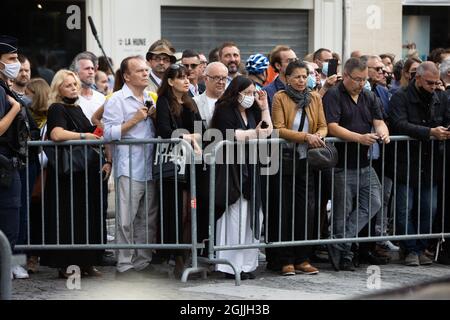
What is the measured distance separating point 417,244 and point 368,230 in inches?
24.0

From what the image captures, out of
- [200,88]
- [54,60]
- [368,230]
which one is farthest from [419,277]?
[54,60]

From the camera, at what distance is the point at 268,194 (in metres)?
9.07

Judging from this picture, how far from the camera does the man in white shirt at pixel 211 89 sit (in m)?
8.94

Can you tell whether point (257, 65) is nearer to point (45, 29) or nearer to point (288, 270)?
point (288, 270)

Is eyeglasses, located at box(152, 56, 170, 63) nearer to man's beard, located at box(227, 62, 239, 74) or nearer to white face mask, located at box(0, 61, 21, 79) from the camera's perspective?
man's beard, located at box(227, 62, 239, 74)

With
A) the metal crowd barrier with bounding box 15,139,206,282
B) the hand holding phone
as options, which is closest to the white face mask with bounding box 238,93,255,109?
the hand holding phone

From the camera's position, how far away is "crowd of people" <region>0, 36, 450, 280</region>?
342 inches

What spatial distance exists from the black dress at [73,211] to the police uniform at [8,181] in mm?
928

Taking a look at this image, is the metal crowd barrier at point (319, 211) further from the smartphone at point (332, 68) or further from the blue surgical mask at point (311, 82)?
the smartphone at point (332, 68)

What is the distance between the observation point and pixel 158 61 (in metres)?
10.0

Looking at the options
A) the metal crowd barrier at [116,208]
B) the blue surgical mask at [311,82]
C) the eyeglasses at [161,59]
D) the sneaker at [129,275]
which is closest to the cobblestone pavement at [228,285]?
the sneaker at [129,275]

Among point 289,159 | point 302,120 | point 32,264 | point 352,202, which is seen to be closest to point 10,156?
point 32,264

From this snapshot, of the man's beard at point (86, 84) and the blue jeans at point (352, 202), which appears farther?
the man's beard at point (86, 84)
